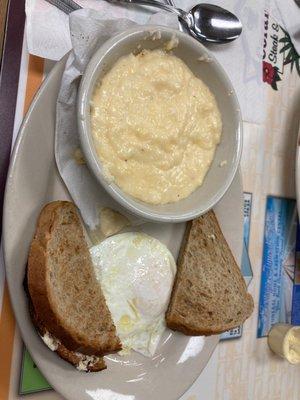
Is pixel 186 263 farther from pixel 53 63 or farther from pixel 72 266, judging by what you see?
pixel 53 63

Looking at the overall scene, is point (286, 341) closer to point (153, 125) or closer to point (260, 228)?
point (260, 228)

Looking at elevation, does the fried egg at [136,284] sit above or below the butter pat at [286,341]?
above

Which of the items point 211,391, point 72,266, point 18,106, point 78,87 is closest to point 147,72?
point 78,87

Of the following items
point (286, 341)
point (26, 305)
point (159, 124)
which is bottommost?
point (286, 341)

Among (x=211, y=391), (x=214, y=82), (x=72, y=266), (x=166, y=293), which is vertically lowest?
(x=211, y=391)

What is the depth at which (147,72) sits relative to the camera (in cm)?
97

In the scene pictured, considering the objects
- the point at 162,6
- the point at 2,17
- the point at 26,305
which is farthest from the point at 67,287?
the point at 162,6

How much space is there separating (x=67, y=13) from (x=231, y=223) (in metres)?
0.56

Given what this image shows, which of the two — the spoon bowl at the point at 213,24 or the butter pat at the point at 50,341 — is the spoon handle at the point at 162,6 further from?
the butter pat at the point at 50,341

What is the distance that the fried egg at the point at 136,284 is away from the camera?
3.40 feet

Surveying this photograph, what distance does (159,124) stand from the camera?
968 mm

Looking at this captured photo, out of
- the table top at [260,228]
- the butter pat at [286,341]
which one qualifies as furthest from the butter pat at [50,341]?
the butter pat at [286,341]

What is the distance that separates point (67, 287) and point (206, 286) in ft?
1.10

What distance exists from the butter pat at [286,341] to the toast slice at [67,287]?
20.0 inches
